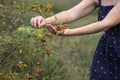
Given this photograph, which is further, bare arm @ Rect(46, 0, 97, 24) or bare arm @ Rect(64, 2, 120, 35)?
bare arm @ Rect(46, 0, 97, 24)

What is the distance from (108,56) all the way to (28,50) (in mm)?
688

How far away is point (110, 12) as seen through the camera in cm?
294

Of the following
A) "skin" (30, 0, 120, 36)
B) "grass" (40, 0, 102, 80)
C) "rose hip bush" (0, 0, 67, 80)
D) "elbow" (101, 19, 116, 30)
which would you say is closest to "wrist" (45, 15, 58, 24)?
"skin" (30, 0, 120, 36)

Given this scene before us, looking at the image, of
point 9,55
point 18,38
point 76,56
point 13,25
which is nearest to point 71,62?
point 76,56

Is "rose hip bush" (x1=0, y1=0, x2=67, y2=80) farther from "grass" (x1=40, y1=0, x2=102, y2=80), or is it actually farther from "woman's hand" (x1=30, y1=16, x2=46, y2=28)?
"grass" (x1=40, y1=0, x2=102, y2=80)

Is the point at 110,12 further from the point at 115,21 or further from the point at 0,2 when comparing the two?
the point at 0,2

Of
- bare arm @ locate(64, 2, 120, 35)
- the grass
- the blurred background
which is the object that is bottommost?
the grass

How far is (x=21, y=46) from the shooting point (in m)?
3.41

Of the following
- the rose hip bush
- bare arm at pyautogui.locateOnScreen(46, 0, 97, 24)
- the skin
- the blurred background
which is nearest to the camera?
the skin

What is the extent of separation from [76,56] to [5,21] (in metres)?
1.91

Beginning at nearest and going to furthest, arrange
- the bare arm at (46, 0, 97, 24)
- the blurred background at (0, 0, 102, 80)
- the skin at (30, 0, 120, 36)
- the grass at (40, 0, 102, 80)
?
the skin at (30, 0, 120, 36) → the bare arm at (46, 0, 97, 24) → the blurred background at (0, 0, 102, 80) → the grass at (40, 0, 102, 80)

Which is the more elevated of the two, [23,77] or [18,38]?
[18,38]

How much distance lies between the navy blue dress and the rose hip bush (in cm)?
47

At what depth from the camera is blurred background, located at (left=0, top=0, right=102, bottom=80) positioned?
3.39 m
